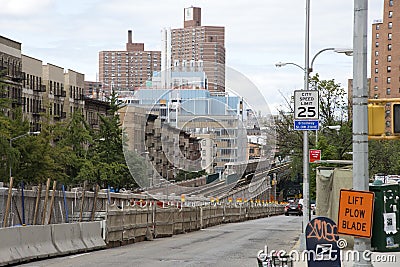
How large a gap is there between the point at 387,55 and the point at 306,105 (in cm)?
13757

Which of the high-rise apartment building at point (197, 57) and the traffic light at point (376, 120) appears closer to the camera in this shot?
the traffic light at point (376, 120)

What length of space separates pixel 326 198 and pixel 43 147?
1764 inches

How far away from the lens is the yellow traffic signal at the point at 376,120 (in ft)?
41.7

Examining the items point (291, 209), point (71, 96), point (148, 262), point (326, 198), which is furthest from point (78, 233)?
point (71, 96)

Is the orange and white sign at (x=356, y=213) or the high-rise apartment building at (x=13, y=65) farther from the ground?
the high-rise apartment building at (x=13, y=65)

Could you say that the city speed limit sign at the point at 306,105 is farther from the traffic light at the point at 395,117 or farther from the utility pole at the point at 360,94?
the utility pole at the point at 360,94

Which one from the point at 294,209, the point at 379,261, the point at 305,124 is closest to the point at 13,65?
the point at 294,209

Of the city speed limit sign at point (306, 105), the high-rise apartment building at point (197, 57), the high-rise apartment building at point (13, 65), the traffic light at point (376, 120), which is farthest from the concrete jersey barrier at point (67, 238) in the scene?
the high-rise apartment building at point (13, 65)

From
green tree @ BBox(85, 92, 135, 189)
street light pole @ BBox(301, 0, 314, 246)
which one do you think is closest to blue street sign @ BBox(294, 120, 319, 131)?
street light pole @ BBox(301, 0, 314, 246)

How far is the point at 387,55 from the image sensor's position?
517 feet

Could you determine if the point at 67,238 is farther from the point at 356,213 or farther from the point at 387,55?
the point at 387,55

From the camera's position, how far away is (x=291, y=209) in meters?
78.4

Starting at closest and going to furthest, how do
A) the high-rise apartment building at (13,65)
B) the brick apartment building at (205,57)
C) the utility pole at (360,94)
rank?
the utility pole at (360,94) → the brick apartment building at (205,57) → the high-rise apartment building at (13,65)

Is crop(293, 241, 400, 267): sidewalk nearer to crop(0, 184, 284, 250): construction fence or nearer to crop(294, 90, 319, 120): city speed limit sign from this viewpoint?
crop(294, 90, 319, 120): city speed limit sign
